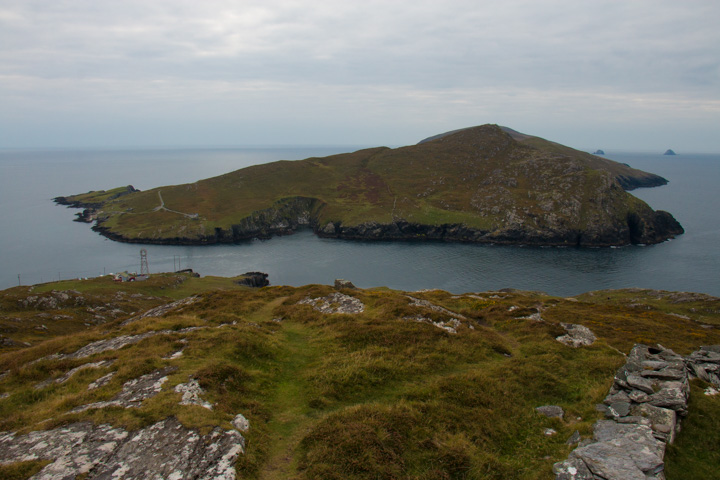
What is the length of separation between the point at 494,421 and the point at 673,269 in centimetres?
14199

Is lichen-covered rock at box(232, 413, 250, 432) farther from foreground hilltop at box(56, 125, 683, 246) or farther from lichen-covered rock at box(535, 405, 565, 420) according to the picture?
foreground hilltop at box(56, 125, 683, 246)

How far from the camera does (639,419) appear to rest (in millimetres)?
15523

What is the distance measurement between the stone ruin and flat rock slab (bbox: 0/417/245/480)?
40.1 ft

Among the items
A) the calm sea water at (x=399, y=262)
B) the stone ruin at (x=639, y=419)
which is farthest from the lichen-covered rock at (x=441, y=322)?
the calm sea water at (x=399, y=262)

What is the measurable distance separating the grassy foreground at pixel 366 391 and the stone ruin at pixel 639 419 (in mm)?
997

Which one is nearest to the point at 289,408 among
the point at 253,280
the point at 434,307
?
the point at 434,307

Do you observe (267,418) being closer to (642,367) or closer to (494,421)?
(494,421)

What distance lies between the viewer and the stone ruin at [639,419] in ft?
41.7

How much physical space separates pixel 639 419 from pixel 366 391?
1238 cm

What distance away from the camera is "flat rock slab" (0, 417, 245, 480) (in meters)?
12.7

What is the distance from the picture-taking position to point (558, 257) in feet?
461

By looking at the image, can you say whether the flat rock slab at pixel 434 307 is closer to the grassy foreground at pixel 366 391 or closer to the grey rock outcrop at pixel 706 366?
the grassy foreground at pixel 366 391

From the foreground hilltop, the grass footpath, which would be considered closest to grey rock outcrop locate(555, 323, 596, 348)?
the grass footpath

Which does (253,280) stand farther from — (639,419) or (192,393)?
(639,419)
